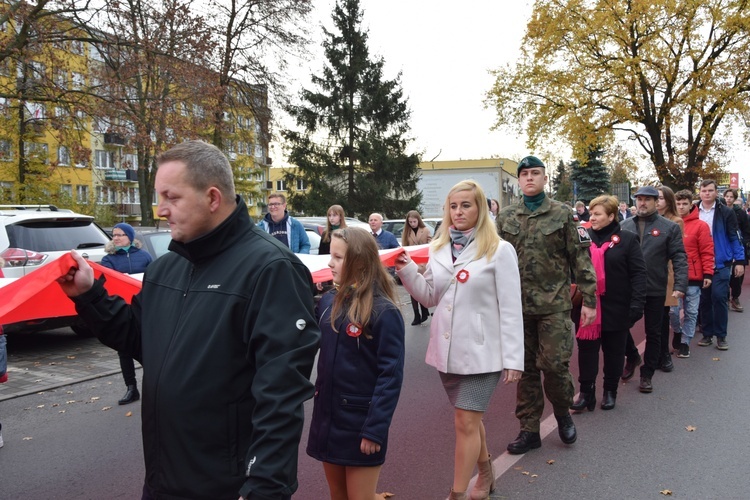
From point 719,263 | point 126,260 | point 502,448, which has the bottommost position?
point 502,448

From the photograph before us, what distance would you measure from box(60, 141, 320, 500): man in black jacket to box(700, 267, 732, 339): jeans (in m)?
8.43

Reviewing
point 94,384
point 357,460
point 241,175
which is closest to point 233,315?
point 357,460

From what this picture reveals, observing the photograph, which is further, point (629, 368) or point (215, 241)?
point (629, 368)

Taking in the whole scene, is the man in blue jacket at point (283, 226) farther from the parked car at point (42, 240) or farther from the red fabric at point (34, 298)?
the red fabric at point (34, 298)

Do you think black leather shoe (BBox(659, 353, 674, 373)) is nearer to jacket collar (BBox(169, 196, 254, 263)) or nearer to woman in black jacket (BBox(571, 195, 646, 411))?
woman in black jacket (BBox(571, 195, 646, 411))

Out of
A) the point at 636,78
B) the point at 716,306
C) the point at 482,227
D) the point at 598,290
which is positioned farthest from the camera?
the point at 636,78

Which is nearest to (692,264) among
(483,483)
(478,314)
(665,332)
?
(665,332)

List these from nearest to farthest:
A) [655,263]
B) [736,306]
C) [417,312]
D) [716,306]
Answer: [655,263], [716,306], [417,312], [736,306]

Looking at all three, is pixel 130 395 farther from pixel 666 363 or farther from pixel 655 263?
pixel 666 363

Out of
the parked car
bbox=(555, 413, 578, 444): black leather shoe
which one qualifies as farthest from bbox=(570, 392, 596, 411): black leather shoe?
the parked car

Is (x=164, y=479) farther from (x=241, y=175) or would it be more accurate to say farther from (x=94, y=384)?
(x=241, y=175)

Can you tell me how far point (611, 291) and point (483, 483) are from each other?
2.60 m

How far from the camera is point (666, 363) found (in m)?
7.71

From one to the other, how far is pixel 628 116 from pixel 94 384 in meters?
23.3
